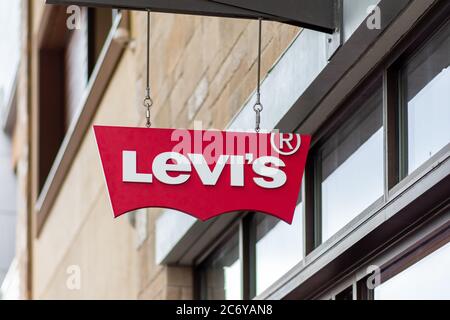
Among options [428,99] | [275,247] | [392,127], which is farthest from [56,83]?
[428,99]

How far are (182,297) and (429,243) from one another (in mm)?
4819

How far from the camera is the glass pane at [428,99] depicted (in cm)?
714

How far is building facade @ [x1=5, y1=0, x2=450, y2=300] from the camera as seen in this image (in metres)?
7.33

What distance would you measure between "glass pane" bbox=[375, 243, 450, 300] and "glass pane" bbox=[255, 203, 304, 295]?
153 cm

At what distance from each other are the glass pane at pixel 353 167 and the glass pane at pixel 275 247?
0.46 metres

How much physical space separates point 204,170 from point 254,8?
955 mm

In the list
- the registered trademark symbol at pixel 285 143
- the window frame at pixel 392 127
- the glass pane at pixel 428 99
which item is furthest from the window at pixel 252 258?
the registered trademark symbol at pixel 285 143

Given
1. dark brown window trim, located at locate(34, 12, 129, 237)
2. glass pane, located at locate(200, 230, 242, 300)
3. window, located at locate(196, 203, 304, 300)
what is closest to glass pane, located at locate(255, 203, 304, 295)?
window, located at locate(196, 203, 304, 300)

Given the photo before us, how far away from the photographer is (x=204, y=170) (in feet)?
22.9

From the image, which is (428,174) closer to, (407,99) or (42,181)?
(407,99)

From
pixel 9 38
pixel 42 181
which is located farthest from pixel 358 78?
pixel 9 38

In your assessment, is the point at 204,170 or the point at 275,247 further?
the point at 275,247

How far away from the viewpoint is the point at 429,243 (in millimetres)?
7309

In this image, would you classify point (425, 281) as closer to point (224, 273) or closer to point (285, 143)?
point (285, 143)
